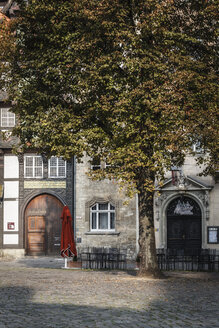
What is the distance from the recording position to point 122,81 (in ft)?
58.1

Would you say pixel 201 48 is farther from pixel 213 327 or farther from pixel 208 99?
pixel 213 327

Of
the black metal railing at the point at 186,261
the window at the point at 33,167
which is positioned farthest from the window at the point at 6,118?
the black metal railing at the point at 186,261

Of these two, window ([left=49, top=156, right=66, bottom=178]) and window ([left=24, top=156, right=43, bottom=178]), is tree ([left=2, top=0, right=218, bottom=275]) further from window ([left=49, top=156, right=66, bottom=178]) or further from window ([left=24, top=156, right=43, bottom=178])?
window ([left=24, top=156, right=43, bottom=178])

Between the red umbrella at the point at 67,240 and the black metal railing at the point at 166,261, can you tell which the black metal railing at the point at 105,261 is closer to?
the black metal railing at the point at 166,261

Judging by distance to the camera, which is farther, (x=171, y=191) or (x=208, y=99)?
(x=171, y=191)

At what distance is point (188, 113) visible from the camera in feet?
57.2

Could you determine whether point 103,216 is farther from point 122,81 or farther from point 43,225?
point 122,81

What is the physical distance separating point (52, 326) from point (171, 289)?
22.6 feet

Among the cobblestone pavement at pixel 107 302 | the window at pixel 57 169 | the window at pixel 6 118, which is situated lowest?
the cobblestone pavement at pixel 107 302

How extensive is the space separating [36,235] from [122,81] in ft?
59.9

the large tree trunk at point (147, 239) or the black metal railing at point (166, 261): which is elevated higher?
the large tree trunk at point (147, 239)

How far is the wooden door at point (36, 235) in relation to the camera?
34.1 metres

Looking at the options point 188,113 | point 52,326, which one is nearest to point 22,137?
point 188,113

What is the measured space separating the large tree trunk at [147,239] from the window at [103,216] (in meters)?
12.2
